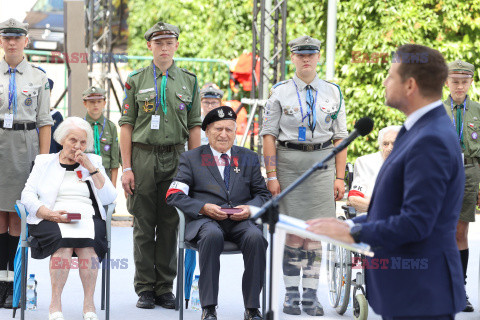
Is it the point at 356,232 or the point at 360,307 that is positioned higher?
the point at 356,232

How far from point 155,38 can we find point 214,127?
0.74m

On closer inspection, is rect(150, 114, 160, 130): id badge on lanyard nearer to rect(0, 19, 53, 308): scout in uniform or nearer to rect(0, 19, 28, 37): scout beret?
rect(0, 19, 53, 308): scout in uniform

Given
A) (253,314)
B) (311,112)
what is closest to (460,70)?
(311,112)

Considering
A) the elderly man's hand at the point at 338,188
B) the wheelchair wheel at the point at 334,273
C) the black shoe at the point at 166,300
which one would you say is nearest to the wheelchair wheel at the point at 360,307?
the wheelchair wheel at the point at 334,273

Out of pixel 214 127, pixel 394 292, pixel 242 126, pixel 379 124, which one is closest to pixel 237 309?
pixel 214 127

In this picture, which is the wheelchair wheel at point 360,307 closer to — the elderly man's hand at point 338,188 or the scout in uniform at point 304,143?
the scout in uniform at point 304,143

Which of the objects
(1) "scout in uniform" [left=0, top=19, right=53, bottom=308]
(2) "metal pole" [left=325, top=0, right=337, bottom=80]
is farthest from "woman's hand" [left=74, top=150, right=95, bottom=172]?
(2) "metal pole" [left=325, top=0, right=337, bottom=80]

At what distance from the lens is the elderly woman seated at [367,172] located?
539 cm

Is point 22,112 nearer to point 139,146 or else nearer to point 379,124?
point 139,146

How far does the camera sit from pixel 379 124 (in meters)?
11.2

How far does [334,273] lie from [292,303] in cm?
38

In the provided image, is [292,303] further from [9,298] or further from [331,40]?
[331,40]

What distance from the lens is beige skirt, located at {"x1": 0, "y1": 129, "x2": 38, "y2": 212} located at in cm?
548

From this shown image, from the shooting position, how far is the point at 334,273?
574cm
